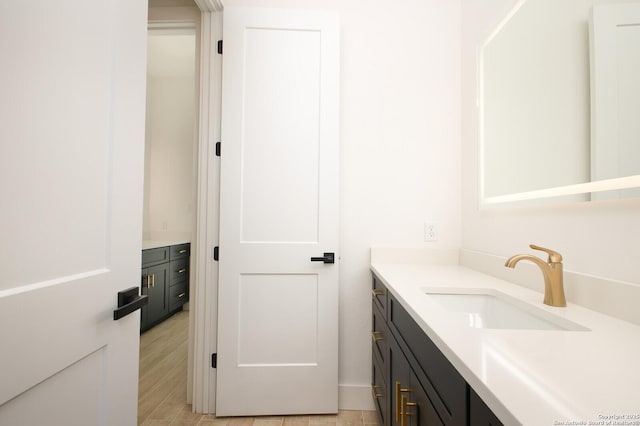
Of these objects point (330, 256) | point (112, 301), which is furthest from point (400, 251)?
point (112, 301)

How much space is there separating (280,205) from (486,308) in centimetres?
113

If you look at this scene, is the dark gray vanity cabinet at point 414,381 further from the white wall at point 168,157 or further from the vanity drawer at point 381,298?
the white wall at point 168,157

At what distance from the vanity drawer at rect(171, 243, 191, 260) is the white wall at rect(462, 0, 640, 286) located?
3117mm

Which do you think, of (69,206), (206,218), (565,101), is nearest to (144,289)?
(206,218)

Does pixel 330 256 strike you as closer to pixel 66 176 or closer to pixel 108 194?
pixel 108 194

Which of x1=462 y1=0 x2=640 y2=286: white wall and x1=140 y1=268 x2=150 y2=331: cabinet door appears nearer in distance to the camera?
x1=462 y1=0 x2=640 y2=286: white wall

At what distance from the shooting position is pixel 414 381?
867mm

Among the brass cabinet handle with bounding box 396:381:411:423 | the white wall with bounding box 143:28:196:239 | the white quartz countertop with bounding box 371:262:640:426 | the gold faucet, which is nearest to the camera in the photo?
the white quartz countertop with bounding box 371:262:640:426

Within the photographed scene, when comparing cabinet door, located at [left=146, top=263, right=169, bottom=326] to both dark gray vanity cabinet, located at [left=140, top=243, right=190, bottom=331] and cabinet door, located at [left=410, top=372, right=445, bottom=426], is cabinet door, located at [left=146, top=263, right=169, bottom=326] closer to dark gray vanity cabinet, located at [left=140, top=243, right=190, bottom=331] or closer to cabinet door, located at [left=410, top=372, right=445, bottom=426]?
dark gray vanity cabinet, located at [left=140, top=243, right=190, bottom=331]

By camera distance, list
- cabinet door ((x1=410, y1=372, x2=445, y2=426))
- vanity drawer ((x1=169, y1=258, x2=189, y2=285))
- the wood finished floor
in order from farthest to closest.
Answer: vanity drawer ((x1=169, y1=258, x2=189, y2=285))
the wood finished floor
cabinet door ((x1=410, y1=372, x2=445, y2=426))

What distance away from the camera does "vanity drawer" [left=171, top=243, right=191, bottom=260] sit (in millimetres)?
3373

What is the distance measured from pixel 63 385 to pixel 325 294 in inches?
48.1

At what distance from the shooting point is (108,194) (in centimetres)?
73

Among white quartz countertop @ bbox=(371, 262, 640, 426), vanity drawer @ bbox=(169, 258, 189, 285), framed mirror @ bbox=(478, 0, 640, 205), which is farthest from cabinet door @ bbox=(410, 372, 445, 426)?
vanity drawer @ bbox=(169, 258, 189, 285)
